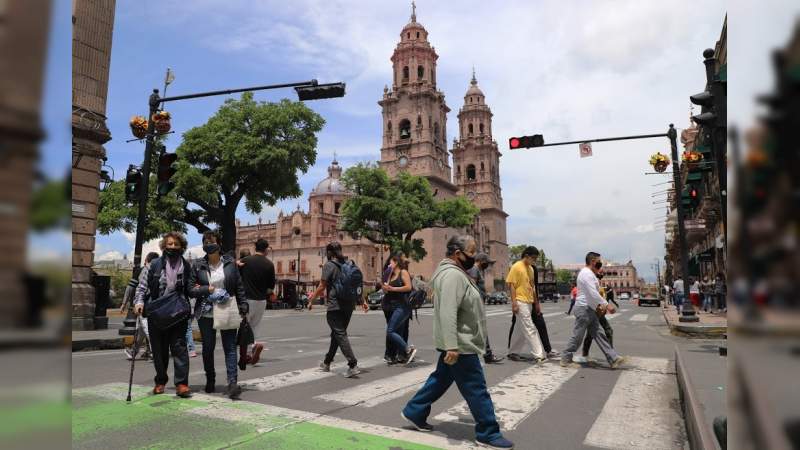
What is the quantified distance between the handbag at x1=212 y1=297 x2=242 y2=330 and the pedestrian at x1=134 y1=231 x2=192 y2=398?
1.03ft

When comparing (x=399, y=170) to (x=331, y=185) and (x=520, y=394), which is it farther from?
(x=520, y=394)

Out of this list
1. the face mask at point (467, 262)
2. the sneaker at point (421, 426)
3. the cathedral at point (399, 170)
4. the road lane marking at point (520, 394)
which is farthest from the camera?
the cathedral at point (399, 170)

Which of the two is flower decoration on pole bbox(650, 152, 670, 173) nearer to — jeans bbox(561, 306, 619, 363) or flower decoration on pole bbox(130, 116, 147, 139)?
jeans bbox(561, 306, 619, 363)

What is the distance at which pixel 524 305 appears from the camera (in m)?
8.26

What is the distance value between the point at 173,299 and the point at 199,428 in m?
1.70

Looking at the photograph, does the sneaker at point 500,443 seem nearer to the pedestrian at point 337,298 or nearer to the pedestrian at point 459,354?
the pedestrian at point 459,354

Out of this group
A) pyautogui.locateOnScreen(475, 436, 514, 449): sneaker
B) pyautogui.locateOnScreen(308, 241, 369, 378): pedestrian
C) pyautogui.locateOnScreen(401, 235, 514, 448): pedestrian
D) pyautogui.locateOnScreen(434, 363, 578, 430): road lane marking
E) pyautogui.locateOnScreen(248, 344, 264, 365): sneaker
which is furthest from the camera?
pyautogui.locateOnScreen(248, 344, 264, 365): sneaker

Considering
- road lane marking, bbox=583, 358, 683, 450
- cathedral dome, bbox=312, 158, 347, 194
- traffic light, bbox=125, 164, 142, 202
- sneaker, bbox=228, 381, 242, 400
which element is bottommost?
road lane marking, bbox=583, 358, 683, 450

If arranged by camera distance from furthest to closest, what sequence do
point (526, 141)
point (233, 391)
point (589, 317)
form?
1. point (526, 141)
2. point (589, 317)
3. point (233, 391)

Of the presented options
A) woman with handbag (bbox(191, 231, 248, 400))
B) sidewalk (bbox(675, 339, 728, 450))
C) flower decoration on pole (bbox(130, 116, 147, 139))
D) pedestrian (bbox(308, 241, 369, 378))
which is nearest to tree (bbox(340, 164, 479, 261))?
flower decoration on pole (bbox(130, 116, 147, 139))

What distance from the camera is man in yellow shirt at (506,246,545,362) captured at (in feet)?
26.7

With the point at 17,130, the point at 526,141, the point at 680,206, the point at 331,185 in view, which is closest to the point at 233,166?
the point at 526,141

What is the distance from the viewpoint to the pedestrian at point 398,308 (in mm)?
7820

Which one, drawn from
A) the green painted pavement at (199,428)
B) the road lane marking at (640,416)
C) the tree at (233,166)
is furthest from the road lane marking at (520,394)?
the tree at (233,166)
